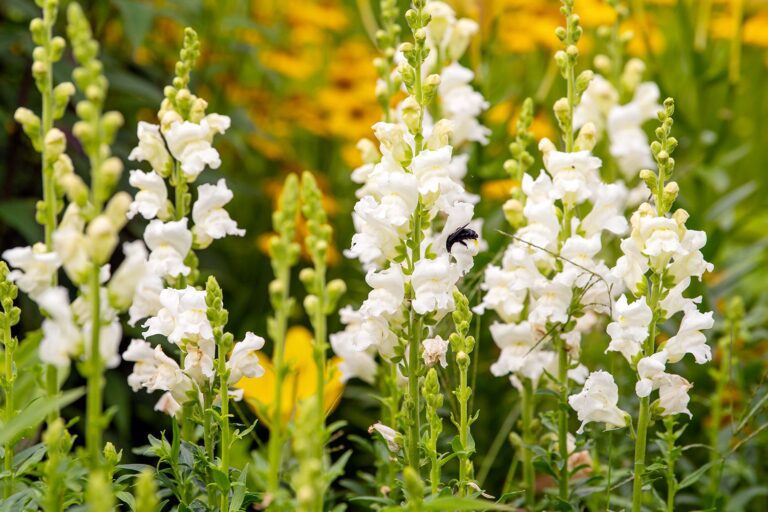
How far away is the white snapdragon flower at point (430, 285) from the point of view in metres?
1.82

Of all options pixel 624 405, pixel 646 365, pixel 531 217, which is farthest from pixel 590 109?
pixel 646 365

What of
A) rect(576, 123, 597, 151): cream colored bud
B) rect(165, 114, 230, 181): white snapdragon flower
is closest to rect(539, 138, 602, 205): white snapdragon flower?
rect(576, 123, 597, 151): cream colored bud

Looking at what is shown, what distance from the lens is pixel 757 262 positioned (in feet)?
11.6

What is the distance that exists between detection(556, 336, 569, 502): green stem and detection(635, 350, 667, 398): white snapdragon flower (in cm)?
25

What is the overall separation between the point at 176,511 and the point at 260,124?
2.91 meters

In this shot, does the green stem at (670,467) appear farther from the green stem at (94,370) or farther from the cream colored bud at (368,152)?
the green stem at (94,370)

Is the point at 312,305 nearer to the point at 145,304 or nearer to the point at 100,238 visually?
the point at 100,238

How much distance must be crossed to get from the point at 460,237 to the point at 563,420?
1.49 feet

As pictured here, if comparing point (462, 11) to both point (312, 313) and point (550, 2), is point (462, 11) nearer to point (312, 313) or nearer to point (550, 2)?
point (550, 2)

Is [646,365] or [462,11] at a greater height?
[462,11]

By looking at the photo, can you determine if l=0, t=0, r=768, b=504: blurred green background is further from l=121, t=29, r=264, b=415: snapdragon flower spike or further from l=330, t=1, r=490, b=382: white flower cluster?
l=121, t=29, r=264, b=415: snapdragon flower spike

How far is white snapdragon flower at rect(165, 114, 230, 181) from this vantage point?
6.45ft

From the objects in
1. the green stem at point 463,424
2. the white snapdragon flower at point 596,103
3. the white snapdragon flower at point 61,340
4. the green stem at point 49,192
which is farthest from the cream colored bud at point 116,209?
the white snapdragon flower at point 596,103

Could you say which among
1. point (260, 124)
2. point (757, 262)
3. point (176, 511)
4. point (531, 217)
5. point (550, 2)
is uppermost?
point (550, 2)
